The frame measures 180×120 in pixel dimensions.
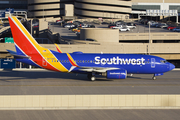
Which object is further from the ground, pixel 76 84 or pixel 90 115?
pixel 76 84

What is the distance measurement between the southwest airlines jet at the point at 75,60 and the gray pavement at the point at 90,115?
14.4m

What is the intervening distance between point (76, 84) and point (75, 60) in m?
3.95

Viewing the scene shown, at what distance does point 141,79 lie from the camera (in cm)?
4550

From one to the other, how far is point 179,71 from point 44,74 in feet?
82.5

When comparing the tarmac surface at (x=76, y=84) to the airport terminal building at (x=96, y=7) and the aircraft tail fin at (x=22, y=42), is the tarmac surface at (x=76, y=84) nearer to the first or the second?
the aircraft tail fin at (x=22, y=42)

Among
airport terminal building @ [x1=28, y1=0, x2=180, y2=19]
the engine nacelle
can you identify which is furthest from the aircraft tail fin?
airport terminal building @ [x1=28, y1=0, x2=180, y2=19]

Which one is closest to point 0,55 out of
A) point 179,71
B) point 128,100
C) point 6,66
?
point 6,66

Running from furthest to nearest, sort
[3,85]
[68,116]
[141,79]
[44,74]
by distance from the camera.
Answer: [44,74] < [141,79] < [3,85] < [68,116]

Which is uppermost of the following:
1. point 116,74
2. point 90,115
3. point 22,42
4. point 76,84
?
point 22,42

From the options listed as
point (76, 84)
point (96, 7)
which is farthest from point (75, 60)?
point (96, 7)

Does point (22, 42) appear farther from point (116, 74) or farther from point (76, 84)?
point (116, 74)

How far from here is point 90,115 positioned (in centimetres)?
2723

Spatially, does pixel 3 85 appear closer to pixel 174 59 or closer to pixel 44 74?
pixel 44 74

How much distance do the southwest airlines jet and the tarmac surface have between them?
1882 mm
